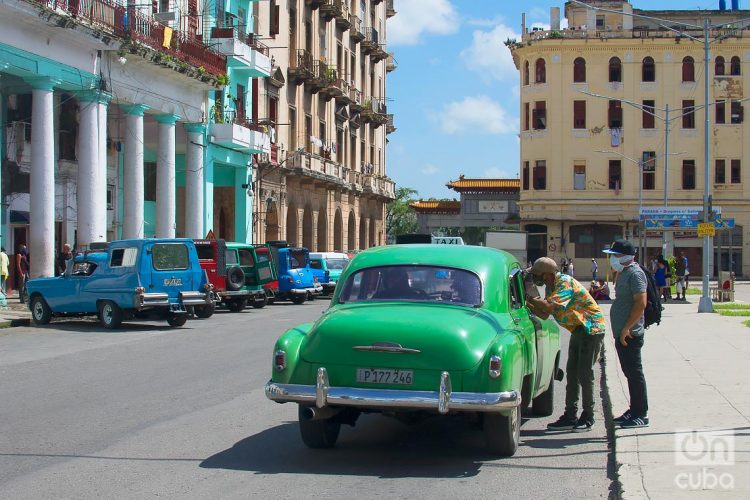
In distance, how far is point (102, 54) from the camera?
32.6 m

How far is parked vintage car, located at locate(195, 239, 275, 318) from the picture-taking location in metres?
29.0

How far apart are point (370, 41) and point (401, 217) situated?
58.3 m

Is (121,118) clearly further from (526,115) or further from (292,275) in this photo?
(526,115)

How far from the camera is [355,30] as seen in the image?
64188 mm

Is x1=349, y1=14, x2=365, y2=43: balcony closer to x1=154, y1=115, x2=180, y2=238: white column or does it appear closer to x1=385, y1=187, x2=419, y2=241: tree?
x1=154, y1=115, x2=180, y2=238: white column

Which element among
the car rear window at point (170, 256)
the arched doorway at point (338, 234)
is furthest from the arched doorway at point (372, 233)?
the car rear window at point (170, 256)

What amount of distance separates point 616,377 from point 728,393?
6.85 ft

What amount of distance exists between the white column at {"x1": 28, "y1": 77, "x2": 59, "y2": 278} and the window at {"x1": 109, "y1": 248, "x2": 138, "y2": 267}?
6.56 m

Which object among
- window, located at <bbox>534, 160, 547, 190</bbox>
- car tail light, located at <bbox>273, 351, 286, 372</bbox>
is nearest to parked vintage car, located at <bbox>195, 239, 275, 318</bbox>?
car tail light, located at <bbox>273, 351, 286, 372</bbox>

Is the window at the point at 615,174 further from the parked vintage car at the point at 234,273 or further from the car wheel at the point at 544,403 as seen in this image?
the car wheel at the point at 544,403

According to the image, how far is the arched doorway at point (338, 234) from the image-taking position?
62250mm

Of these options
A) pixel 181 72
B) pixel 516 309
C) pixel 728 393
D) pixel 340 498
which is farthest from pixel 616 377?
pixel 181 72

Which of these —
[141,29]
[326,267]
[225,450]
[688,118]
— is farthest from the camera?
[688,118]

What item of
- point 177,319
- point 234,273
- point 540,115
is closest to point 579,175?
point 540,115
